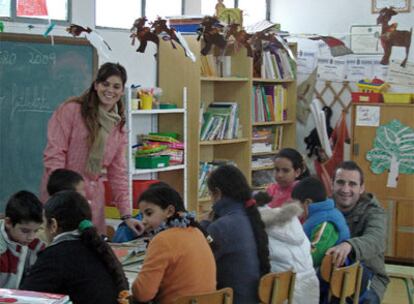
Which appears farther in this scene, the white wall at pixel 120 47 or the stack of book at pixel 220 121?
the stack of book at pixel 220 121

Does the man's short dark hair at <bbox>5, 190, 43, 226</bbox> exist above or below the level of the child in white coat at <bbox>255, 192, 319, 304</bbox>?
above

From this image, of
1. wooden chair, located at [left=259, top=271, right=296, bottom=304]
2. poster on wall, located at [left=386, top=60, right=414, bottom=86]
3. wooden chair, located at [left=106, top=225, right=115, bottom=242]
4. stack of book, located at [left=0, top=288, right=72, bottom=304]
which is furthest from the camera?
poster on wall, located at [left=386, top=60, right=414, bottom=86]

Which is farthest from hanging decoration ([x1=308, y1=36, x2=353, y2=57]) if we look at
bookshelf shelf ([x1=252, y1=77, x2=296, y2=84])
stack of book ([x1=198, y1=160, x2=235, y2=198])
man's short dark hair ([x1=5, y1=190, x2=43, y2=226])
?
man's short dark hair ([x1=5, y1=190, x2=43, y2=226])

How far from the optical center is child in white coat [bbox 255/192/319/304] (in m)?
3.18

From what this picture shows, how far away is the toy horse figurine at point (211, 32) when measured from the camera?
17.2ft

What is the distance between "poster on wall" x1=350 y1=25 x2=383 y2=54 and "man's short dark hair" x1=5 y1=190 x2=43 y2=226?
17.2ft

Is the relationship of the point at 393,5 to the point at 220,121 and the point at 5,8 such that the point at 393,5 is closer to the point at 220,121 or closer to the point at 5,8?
the point at 220,121

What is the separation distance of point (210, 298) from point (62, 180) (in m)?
0.96

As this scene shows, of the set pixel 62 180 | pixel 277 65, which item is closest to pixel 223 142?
pixel 277 65

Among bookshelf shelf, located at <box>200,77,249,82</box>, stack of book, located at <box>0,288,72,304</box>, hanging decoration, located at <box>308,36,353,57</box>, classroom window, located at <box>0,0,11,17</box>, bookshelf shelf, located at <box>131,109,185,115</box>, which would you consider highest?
classroom window, located at <box>0,0,11,17</box>

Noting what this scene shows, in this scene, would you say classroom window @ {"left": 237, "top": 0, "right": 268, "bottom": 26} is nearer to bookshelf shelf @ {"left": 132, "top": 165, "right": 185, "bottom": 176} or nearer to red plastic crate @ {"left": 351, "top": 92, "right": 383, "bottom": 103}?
red plastic crate @ {"left": 351, "top": 92, "right": 383, "bottom": 103}

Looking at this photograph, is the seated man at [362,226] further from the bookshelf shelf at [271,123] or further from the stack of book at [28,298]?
the bookshelf shelf at [271,123]

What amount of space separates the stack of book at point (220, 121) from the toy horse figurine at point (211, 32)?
89 centimetres

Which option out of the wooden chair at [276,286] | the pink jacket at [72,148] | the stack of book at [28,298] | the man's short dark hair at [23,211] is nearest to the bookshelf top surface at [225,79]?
the pink jacket at [72,148]
